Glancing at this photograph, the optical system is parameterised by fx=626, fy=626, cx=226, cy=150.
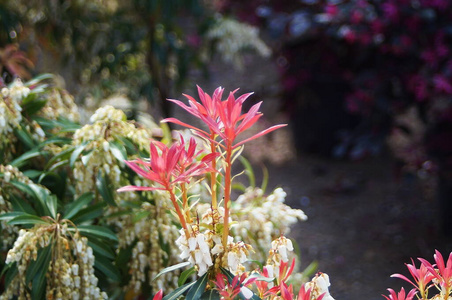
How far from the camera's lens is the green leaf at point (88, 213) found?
5.11 ft

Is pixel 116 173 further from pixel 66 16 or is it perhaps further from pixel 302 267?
pixel 66 16

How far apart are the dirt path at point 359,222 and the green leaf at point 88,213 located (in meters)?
1.84

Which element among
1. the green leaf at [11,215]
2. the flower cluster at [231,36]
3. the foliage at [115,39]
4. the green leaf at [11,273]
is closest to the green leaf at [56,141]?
the green leaf at [11,215]

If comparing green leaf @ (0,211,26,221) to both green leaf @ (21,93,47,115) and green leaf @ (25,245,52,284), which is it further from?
green leaf @ (21,93,47,115)

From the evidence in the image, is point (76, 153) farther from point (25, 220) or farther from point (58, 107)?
point (58, 107)

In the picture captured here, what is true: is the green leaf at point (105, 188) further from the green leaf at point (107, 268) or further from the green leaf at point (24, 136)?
the green leaf at point (24, 136)

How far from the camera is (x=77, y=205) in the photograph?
1.57 metres

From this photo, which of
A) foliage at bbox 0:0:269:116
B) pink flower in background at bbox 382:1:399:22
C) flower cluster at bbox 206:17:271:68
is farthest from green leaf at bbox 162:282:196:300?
flower cluster at bbox 206:17:271:68

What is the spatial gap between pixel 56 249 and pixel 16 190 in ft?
0.97

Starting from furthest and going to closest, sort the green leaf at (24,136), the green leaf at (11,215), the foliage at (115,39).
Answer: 1. the foliage at (115,39)
2. the green leaf at (24,136)
3. the green leaf at (11,215)

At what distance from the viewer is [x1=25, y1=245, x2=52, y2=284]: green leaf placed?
142 centimetres

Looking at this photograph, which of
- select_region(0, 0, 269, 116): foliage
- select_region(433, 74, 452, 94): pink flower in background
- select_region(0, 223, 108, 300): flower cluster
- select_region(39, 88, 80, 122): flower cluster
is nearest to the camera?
select_region(0, 223, 108, 300): flower cluster

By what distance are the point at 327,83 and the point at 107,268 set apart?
3325 millimetres

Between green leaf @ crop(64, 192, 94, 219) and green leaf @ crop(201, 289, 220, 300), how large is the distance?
1.85 feet
